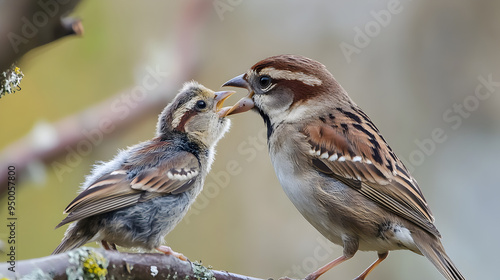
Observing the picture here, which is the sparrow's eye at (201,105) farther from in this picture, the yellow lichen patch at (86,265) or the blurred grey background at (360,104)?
the blurred grey background at (360,104)

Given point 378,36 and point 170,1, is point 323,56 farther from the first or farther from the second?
point 170,1

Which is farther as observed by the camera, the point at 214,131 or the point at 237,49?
the point at 237,49

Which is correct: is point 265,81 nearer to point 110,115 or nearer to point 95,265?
point 110,115

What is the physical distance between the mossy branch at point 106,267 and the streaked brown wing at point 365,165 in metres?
1.16

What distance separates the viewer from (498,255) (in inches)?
304

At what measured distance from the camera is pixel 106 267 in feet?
8.49

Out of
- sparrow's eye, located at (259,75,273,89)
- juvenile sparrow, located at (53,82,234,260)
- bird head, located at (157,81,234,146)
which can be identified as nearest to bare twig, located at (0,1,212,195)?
juvenile sparrow, located at (53,82,234,260)

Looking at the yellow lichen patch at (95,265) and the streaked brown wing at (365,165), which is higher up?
the streaked brown wing at (365,165)

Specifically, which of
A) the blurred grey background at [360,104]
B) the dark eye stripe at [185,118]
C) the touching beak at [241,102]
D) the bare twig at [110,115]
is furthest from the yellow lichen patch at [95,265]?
the blurred grey background at [360,104]

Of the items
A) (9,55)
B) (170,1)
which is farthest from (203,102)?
(170,1)

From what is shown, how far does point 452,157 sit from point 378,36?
2.10m

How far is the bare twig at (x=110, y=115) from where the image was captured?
4.33 m

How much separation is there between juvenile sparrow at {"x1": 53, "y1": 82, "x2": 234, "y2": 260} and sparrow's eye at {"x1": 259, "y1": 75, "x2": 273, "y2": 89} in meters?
0.27

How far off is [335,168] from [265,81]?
86cm
